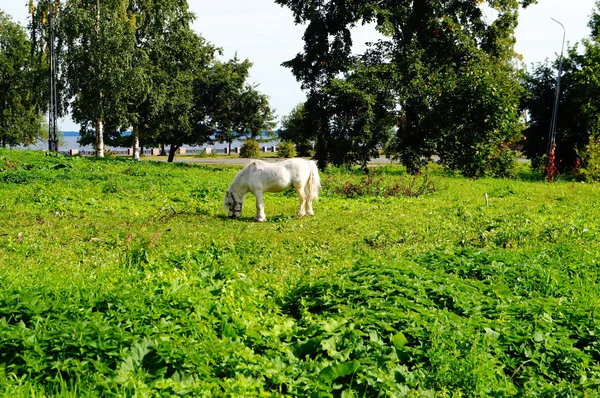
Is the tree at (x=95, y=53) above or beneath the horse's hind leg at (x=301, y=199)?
above

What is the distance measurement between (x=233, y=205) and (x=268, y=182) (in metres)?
1.10

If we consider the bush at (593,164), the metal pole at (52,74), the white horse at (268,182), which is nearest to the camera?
the white horse at (268,182)

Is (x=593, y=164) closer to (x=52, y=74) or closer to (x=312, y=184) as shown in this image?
(x=312, y=184)

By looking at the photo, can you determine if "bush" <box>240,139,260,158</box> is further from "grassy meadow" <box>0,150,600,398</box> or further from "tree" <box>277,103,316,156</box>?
"grassy meadow" <box>0,150,600,398</box>

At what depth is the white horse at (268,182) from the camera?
15352 mm

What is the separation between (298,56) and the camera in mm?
32344

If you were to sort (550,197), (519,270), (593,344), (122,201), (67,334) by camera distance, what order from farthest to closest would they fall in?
(550,197), (122,201), (519,270), (593,344), (67,334)

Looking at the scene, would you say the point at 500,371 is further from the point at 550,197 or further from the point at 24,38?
the point at 24,38

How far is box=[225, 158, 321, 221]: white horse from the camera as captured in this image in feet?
50.4

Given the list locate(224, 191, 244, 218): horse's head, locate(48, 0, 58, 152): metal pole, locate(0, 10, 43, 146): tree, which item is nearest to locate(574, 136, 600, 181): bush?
locate(224, 191, 244, 218): horse's head

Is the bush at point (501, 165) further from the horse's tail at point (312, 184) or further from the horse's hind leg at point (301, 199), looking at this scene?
the horse's hind leg at point (301, 199)

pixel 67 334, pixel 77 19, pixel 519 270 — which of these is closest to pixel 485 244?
pixel 519 270

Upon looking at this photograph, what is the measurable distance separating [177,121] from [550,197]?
2958 centimetres

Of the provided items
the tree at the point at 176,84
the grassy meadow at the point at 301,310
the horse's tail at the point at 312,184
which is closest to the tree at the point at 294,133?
the tree at the point at 176,84
